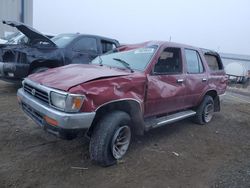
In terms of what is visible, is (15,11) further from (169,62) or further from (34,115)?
(34,115)

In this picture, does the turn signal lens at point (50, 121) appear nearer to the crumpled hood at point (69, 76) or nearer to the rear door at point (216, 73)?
the crumpled hood at point (69, 76)

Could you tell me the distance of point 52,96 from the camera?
3330 mm

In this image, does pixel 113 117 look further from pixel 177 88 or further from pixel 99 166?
pixel 177 88

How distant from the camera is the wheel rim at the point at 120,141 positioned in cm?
376

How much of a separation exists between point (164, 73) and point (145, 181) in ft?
6.44

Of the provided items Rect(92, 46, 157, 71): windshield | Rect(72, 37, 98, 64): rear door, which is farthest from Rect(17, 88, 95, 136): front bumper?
Rect(72, 37, 98, 64): rear door

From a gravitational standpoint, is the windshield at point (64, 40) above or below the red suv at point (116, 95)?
above

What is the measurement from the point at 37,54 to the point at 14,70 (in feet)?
2.45

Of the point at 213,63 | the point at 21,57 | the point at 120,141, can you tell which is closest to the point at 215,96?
the point at 213,63

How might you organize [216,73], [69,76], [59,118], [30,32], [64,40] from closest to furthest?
[59,118], [69,76], [216,73], [30,32], [64,40]

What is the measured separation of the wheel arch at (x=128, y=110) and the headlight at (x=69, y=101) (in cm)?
37

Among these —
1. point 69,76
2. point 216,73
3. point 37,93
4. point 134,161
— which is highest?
point 69,76

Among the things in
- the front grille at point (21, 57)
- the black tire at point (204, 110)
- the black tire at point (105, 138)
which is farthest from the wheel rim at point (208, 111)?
the front grille at point (21, 57)

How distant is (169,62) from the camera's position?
5.08 m
